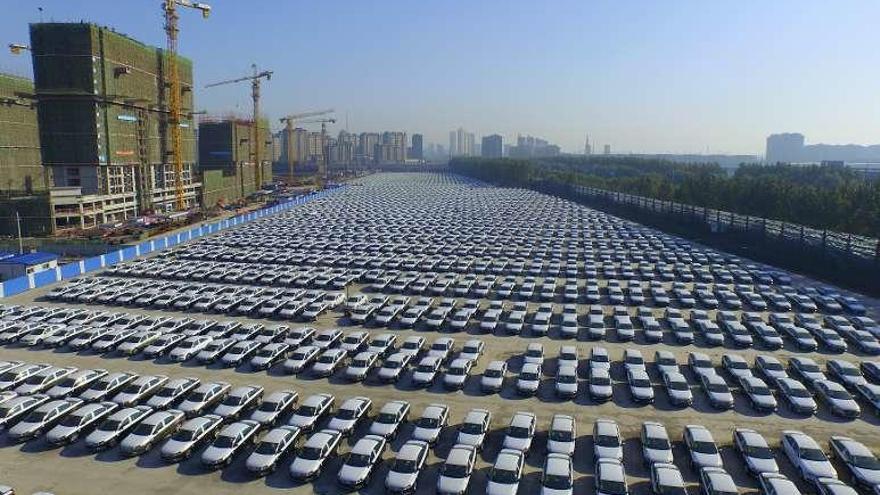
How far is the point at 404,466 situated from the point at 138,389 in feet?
42.0

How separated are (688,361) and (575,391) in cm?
768

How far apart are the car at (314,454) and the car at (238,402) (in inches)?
151

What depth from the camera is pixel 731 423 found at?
22969mm

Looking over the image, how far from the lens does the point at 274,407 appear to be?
888 inches

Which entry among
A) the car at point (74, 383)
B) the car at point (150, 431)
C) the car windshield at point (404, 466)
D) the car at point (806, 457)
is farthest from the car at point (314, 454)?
the car at point (806, 457)

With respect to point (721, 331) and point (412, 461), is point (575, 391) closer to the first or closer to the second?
point (412, 461)

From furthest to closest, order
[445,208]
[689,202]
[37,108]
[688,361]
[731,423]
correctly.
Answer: [445,208], [689,202], [37,108], [688,361], [731,423]

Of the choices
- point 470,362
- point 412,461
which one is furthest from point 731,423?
point 412,461

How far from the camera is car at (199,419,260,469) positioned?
1916 centimetres

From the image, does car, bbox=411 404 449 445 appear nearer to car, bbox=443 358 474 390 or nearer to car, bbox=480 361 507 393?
car, bbox=443 358 474 390

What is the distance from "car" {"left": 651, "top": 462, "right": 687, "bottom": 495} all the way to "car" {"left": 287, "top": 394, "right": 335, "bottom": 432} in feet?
39.4

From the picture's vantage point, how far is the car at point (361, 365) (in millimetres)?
26750

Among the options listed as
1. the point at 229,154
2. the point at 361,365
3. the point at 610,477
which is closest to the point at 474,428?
the point at 610,477

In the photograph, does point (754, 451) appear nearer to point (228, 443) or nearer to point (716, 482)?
point (716, 482)
